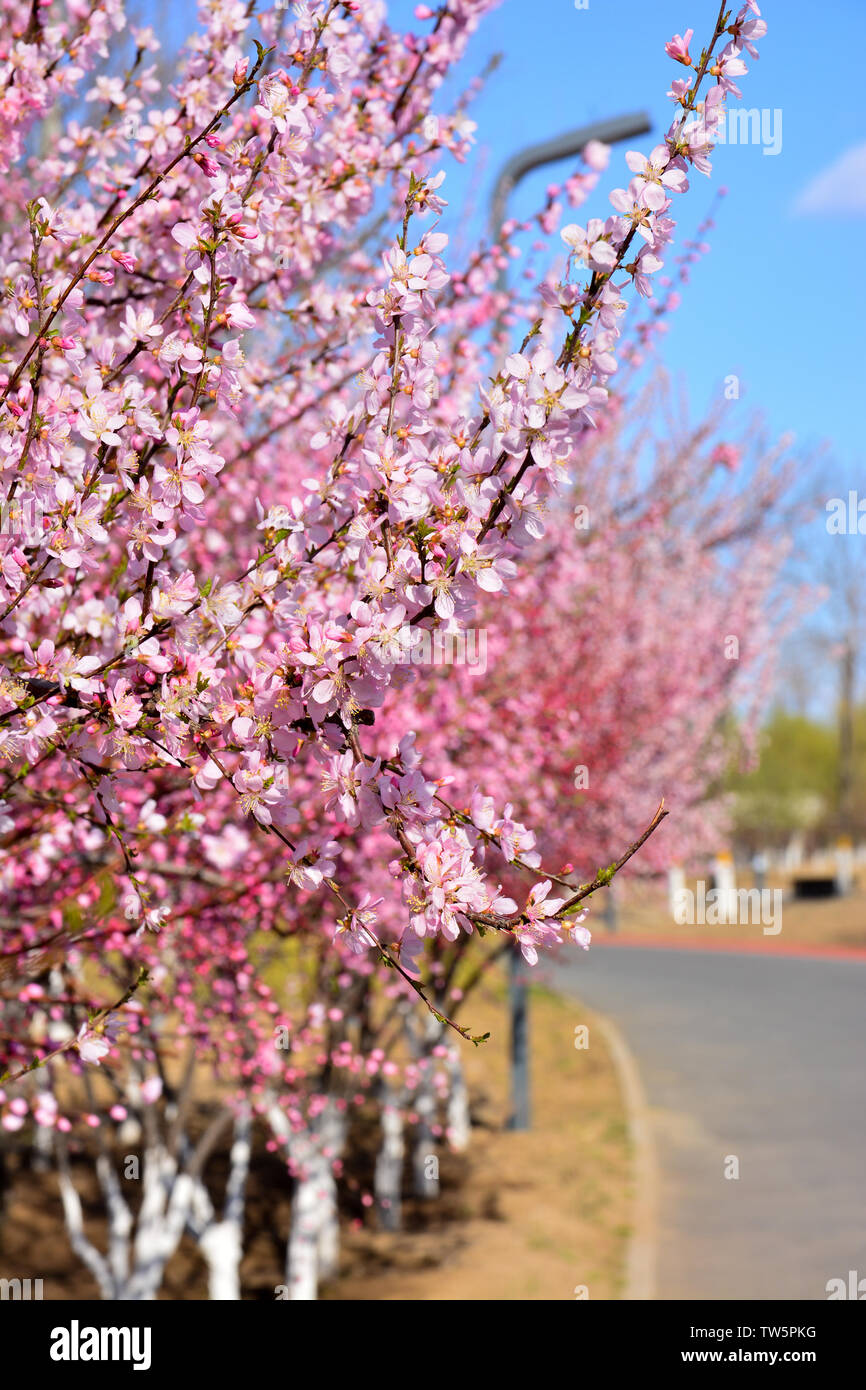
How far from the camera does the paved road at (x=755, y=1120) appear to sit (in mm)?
7488

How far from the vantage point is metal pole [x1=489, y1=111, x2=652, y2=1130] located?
9.06 m

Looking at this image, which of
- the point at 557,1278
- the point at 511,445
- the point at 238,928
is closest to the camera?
the point at 511,445

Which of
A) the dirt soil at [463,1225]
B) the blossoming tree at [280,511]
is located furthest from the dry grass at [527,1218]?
the blossoming tree at [280,511]

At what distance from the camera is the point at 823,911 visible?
3078 cm

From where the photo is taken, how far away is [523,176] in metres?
10.0

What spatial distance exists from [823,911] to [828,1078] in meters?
19.5

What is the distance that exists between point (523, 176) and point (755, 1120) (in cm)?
837

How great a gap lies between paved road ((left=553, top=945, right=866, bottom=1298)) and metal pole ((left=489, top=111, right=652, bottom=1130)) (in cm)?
128

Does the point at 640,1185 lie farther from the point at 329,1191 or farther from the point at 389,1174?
the point at 329,1191

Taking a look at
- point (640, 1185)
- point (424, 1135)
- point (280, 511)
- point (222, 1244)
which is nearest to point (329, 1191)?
point (222, 1244)

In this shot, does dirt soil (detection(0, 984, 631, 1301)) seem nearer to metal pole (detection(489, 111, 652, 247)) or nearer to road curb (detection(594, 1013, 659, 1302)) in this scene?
road curb (detection(594, 1013, 659, 1302))

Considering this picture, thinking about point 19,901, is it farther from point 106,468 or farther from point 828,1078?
point 828,1078

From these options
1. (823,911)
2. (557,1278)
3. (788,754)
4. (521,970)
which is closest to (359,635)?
(557,1278)

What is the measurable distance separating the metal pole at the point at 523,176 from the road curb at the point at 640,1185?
3.43 feet
